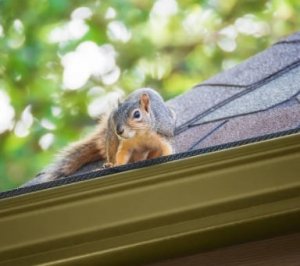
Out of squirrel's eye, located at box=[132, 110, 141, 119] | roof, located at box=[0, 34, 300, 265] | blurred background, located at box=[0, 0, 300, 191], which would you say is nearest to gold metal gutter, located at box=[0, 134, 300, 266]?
roof, located at box=[0, 34, 300, 265]

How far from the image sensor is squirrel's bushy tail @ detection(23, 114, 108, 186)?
125cm

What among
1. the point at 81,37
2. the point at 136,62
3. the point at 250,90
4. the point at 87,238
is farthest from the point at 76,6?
the point at 87,238

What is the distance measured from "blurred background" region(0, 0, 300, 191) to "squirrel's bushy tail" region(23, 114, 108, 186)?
4.0 inches

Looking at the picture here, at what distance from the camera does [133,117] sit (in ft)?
3.83

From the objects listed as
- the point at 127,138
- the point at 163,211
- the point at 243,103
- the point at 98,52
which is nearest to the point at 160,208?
the point at 163,211

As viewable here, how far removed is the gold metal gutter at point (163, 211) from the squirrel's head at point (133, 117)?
0.27 m

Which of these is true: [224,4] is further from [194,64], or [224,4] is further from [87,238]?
[87,238]

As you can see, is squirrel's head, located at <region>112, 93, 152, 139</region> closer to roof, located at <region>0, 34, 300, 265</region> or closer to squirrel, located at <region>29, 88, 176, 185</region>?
squirrel, located at <region>29, 88, 176, 185</region>

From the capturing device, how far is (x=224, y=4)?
5.04 ft

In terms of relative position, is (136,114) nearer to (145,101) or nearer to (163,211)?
(145,101)

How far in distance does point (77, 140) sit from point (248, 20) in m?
0.41

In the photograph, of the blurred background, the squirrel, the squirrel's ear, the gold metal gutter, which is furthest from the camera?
the blurred background

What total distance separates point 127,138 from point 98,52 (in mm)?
425

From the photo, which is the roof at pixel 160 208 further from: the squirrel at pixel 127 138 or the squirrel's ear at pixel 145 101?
the squirrel's ear at pixel 145 101
